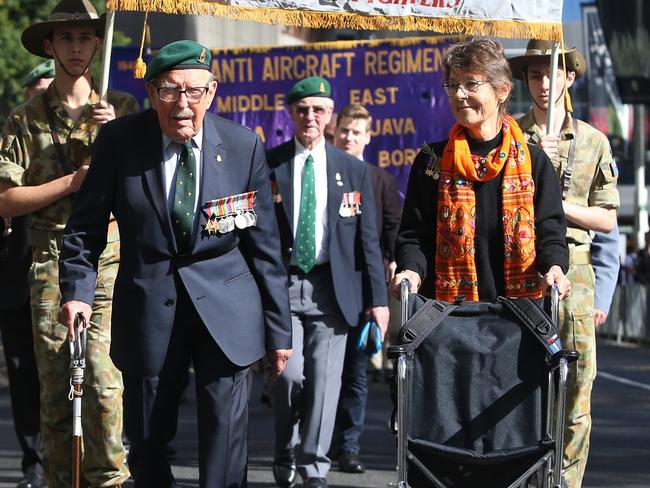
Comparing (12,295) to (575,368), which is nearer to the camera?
(575,368)

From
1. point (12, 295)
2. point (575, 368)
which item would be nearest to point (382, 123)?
point (12, 295)

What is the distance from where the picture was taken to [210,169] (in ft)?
20.4

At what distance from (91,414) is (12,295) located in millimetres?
1655

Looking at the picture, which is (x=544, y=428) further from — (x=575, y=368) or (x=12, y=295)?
(x=12, y=295)

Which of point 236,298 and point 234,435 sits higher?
point 236,298

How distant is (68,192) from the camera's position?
7379mm

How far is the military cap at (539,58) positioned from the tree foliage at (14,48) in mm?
11533

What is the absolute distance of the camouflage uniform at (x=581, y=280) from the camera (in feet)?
24.1

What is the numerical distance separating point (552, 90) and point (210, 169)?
6.39 ft

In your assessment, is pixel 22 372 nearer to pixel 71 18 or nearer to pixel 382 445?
pixel 71 18

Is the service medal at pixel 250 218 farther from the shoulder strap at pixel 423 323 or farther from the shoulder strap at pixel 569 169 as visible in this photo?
the shoulder strap at pixel 569 169

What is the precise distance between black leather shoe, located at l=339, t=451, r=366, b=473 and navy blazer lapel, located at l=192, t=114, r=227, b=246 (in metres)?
3.51

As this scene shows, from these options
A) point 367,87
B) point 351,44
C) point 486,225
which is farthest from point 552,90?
point 351,44

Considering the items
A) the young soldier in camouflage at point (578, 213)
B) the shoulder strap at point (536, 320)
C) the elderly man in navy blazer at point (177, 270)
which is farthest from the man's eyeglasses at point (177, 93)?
the young soldier in camouflage at point (578, 213)
